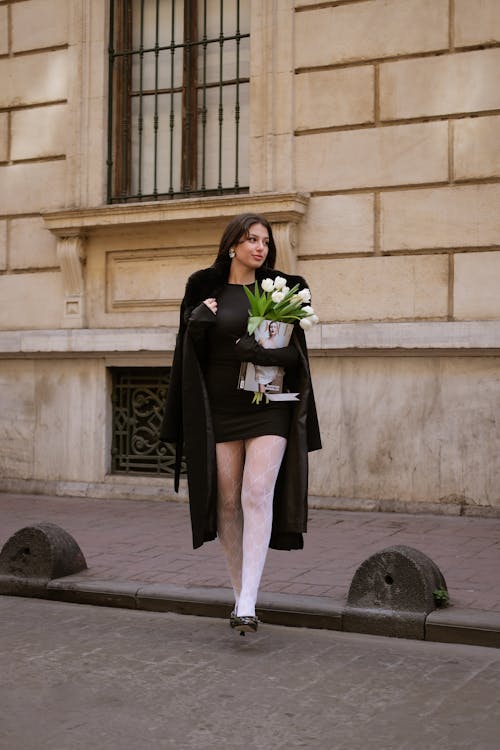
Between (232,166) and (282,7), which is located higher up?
(282,7)

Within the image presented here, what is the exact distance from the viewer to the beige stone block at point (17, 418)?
37.3 feet

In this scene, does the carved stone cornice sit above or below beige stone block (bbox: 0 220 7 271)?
above

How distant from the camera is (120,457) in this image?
1112 cm

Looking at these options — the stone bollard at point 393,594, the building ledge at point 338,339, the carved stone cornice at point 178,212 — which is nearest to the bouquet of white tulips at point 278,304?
the stone bollard at point 393,594

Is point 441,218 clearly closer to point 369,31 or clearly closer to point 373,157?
point 373,157

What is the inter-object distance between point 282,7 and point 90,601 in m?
6.18

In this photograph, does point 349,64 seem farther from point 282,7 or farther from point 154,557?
point 154,557

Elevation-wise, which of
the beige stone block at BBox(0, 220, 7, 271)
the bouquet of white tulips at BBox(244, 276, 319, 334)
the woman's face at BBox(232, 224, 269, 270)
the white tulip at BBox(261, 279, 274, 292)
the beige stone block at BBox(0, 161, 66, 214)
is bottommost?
the bouquet of white tulips at BBox(244, 276, 319, 334)

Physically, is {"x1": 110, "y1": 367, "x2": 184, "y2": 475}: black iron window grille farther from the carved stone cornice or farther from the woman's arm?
the woman's arm

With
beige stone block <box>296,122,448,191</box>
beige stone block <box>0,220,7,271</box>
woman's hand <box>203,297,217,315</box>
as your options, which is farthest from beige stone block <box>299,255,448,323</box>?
woman's hand <box>203,297,217,315</box>

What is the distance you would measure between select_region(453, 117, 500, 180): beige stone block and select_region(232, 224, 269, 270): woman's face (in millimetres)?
4379

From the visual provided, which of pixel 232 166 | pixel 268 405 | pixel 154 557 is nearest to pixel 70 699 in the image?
pixel 268 405

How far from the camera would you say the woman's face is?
5.48 m

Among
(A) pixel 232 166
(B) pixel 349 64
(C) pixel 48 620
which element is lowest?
(C) pixel 48 620
